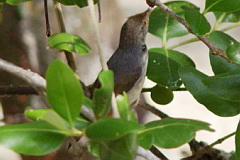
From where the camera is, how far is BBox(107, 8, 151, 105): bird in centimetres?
124

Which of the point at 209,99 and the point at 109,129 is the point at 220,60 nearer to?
the point at 209,99

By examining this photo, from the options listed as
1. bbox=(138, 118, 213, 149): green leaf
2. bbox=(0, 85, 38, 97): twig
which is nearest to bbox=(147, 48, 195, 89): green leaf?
bbox=(0, 85, 38, 97): twig

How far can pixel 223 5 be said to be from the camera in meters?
0.85

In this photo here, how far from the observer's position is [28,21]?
193 cm

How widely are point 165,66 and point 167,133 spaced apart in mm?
468

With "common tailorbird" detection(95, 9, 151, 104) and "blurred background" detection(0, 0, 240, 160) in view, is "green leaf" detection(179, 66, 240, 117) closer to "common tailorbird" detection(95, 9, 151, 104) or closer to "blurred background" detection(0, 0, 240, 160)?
"common tailorbird" detection(95, 9, 151, 104)

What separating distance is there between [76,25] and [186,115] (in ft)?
4.26

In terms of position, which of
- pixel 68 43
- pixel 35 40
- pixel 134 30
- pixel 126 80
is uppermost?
pixel 68 43

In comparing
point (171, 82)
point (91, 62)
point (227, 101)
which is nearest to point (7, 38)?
point (91, 62)

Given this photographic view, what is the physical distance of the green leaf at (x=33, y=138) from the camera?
21.4 inches

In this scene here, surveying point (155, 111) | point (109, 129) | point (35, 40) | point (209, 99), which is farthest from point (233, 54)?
point (35, 40)

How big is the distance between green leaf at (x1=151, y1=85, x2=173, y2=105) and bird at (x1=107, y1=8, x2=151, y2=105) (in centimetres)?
13

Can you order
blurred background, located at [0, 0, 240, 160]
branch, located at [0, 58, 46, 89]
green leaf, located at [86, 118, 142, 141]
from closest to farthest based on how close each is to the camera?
1. green leaf, located at [86, 118, 142, 141]
2. branch, located at [0, 58, 46, 89]
3. blurred background, located at [0, 0, 240, 160]

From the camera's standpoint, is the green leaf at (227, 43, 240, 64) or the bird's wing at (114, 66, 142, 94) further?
the bird's wing at (114, 66, 142, 94)
